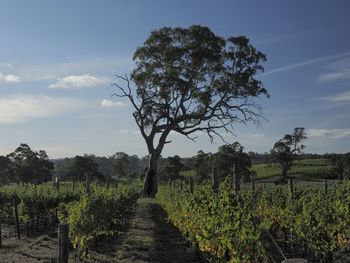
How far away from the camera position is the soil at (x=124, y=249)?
31.7 feet

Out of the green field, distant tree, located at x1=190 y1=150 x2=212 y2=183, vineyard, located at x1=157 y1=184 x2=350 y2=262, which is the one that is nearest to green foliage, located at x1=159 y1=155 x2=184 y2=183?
distant tree, located at x1=190 y1=150 x2=212 y2=183

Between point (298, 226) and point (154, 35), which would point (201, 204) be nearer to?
point (298, 226)

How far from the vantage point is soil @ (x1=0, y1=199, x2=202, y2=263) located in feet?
31.7

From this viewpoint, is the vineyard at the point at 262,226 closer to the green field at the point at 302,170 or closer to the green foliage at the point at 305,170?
the green foliage at the point at 305,170

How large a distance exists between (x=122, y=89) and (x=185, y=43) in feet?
19.7

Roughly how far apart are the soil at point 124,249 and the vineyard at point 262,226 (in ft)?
2.17

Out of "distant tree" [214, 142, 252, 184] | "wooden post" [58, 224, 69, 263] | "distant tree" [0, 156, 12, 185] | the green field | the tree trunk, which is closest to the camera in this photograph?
"wooden post" [58, 224, 69, 263]

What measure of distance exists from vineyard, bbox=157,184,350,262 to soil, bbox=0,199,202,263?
0.66m

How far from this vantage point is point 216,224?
7262 millimetres

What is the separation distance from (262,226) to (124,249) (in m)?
5.13

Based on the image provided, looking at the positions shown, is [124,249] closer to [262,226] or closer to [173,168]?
[262,226]

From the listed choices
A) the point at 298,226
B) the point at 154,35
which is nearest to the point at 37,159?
the point at 154,35

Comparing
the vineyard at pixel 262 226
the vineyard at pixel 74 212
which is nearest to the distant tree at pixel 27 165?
the vineyard at pixel 74 212

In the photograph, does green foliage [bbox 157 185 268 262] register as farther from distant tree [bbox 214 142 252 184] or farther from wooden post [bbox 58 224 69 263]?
distant tree [bbox 214 142 252 184]
